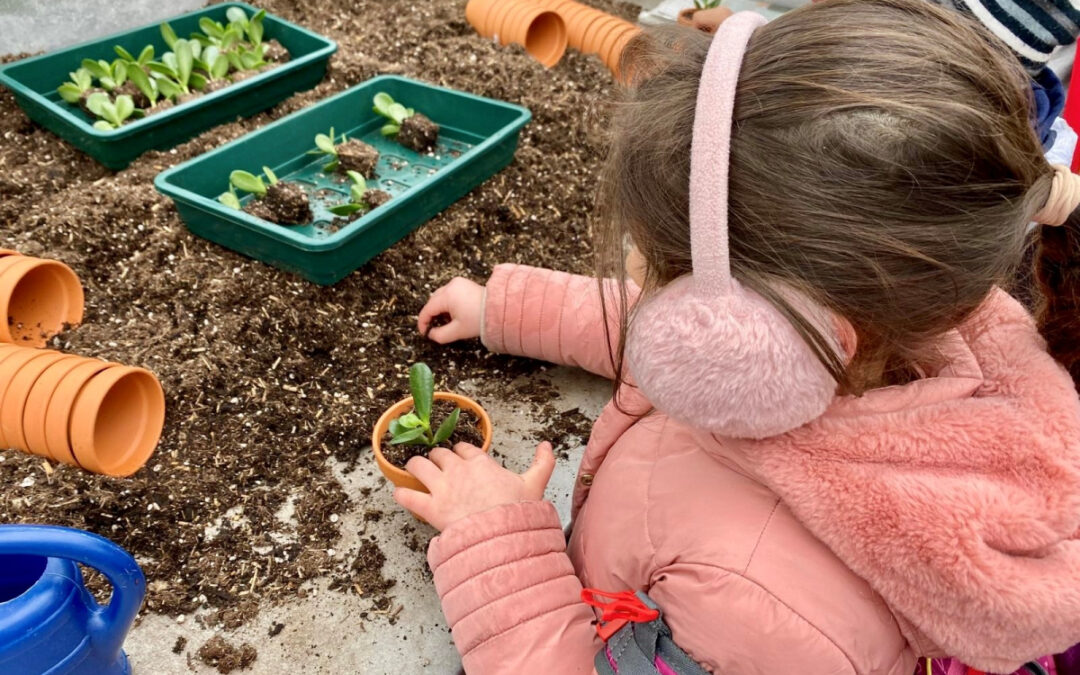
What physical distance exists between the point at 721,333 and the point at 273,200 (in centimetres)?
149

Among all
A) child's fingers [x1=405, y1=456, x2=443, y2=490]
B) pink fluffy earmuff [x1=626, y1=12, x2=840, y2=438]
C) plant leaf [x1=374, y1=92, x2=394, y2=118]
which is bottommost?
child's fingers [x1=405, y1=456, x2=443, y2=490]

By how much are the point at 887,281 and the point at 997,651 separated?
37 cm

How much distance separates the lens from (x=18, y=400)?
51.6 inches

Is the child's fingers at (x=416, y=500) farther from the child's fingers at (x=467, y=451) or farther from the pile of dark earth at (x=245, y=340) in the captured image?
the pile of dark earth at (x=245, y=340)

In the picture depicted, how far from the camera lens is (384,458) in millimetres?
1304

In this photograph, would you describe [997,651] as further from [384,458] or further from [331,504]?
[331,504]

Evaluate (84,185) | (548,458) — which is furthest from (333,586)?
(84,185)

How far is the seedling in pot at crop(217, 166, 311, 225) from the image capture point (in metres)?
1.86

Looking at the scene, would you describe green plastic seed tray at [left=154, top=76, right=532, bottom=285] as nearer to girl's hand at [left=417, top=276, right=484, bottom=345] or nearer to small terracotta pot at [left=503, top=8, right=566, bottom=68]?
girl's hand at [left=417, top=276, right=484, bottom=345]

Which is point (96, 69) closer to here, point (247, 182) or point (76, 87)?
point (76, 87)

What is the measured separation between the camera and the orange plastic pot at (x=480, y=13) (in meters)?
2.90

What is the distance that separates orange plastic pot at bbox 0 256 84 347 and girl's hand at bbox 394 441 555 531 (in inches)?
34.9

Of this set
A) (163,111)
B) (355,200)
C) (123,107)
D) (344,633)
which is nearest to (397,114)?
(355,200)

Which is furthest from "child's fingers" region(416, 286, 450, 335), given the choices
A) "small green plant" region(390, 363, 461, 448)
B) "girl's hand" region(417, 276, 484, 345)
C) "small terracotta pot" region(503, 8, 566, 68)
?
"small terracotta pot" region(503, 8, 566, 68)
